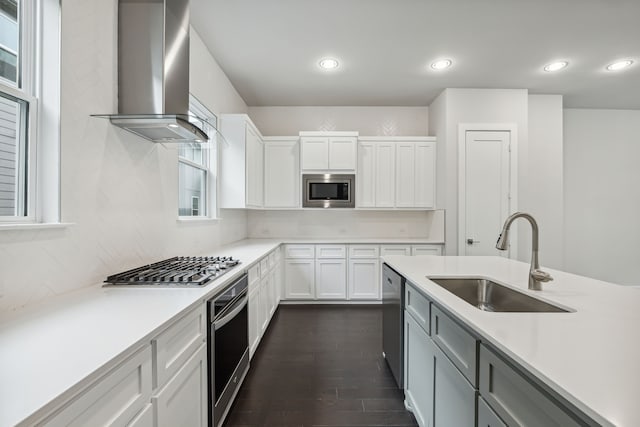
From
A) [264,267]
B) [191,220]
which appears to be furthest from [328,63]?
[264,267]

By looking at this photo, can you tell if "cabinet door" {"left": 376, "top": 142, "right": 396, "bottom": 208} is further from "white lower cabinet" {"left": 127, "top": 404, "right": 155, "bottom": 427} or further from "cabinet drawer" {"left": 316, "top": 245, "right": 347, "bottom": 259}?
"white lower cabinet" {"left": 127, "top": 404, "right": 155, "bottom": 427}

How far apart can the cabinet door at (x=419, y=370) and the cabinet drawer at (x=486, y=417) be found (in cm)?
43

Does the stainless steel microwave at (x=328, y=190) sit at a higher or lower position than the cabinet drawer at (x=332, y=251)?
higher

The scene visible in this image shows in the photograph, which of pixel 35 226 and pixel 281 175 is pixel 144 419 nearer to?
pixel 35 226

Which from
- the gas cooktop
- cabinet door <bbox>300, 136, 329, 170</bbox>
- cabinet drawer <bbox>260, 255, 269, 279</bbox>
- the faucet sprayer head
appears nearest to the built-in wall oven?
the gas cooktop

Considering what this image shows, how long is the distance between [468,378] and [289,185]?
3401 mm

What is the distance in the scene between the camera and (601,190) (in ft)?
14.6

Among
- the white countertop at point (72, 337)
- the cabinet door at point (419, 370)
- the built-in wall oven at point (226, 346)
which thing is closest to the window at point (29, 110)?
the white countertop at point (72, 337)

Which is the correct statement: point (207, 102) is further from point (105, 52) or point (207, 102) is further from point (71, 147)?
point (71, 147)

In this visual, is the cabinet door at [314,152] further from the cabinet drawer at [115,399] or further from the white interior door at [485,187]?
the cabinet drawer at [115,399]

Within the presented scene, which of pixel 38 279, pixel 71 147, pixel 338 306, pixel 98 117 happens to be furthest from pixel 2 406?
pixel 338 306

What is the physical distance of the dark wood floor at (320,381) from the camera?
5.85 feet

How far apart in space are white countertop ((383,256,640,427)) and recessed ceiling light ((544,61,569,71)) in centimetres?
291

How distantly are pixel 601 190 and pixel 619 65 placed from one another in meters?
2.17
